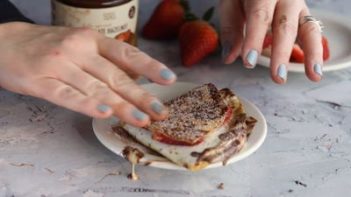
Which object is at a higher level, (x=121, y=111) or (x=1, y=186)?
(x=121, y=111)

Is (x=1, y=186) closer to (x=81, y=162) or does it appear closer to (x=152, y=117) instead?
(x=81, y=162)

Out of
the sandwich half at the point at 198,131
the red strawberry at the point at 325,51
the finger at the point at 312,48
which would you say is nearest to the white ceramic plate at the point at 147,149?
the sandwich half at the point at 198,131

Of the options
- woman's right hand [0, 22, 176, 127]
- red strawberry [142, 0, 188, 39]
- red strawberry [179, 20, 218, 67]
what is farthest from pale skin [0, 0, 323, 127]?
red strawberry [142, 0, 188, 39]

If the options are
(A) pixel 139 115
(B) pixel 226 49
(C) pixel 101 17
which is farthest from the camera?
(B) pixel 226 49

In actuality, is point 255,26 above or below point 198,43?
above

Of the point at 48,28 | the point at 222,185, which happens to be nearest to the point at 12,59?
the point at 48,28

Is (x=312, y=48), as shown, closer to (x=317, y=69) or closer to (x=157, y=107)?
(x=317, y=69)

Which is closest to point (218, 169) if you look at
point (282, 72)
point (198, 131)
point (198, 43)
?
point (198, 131)
